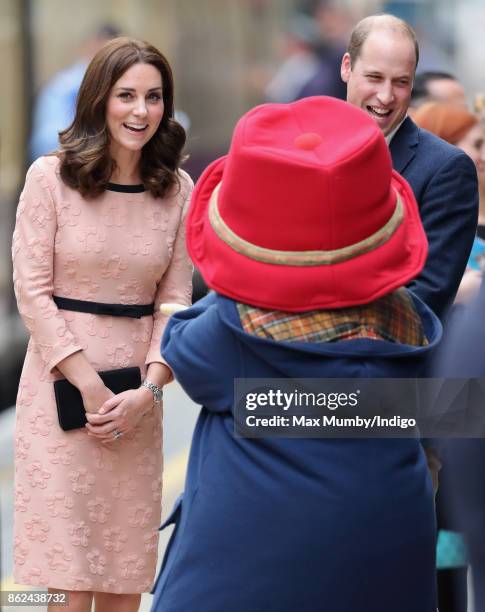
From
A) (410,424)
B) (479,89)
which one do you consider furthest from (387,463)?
(479,89)

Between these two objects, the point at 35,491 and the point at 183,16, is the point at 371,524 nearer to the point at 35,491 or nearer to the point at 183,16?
the point at 35,491

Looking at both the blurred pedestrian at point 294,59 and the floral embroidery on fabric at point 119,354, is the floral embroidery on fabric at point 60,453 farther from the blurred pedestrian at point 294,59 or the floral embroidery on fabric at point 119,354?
the blurred pedestrian at point 294,59

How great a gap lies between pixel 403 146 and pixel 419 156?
0.16ft

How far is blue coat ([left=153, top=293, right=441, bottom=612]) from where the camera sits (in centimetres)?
234

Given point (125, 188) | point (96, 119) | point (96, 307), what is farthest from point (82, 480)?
point (96, 119)

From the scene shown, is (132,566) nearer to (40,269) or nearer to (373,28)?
(40,269)

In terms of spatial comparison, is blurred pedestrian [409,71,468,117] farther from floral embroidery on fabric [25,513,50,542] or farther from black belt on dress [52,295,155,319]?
floral embroidery on fabric [25,513,50,542]

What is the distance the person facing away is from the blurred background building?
17.2 feet

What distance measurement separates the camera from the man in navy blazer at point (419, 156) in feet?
9.84

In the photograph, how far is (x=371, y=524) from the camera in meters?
2.36

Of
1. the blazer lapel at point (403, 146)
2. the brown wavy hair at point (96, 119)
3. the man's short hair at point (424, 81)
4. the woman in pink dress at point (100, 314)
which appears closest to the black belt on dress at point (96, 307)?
the woman in pink dress at point (100, 314)

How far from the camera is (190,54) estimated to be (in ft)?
29.7

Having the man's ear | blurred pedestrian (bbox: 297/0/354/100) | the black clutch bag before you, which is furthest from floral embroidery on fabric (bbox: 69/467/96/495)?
blurred pedestrian (bbox: 297/0/354/100)

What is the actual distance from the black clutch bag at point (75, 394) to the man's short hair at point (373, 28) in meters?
0.95
